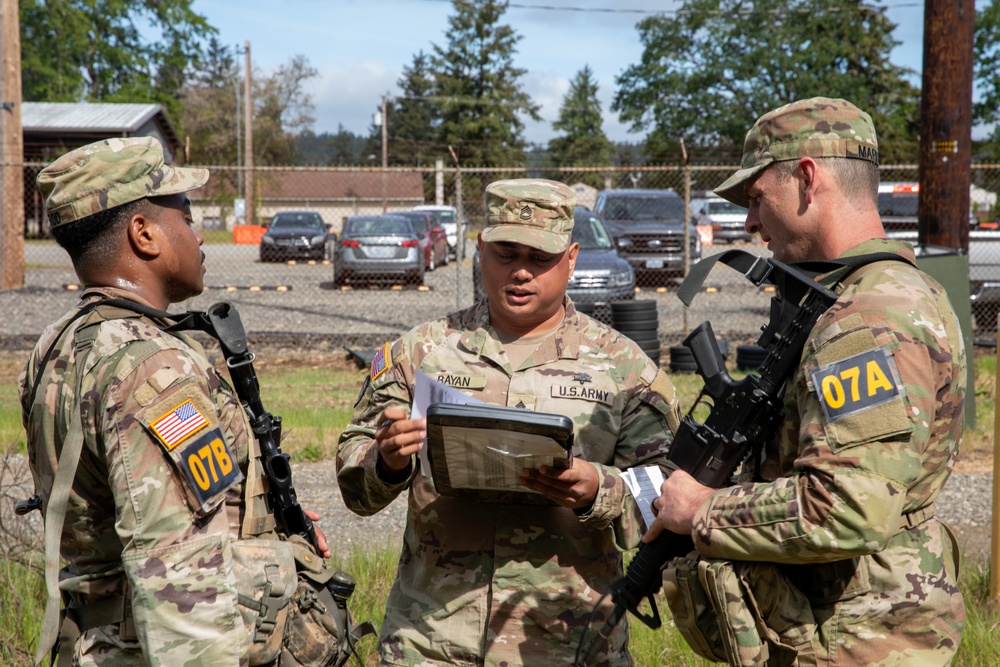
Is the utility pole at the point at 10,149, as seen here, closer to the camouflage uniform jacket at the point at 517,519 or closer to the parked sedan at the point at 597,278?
the parked sedan at the point at 597,278

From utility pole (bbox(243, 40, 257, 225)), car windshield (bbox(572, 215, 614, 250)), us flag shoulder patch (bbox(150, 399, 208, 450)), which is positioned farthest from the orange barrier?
us flag shoulder patch (bbox(150, 399, 208, 450))

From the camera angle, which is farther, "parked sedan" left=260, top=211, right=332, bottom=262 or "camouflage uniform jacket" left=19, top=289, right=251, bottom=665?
"parked sedan" left=260, top=211, right=332, bottom=262

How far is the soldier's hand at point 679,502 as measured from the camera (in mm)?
2242

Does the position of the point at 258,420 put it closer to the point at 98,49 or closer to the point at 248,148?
the point at 248,148

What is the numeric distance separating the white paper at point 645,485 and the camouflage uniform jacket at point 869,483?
1.05 feet

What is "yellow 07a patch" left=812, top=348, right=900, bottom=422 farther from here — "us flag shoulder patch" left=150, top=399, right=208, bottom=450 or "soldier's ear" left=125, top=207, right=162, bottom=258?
"soldier's ear" left=125, top=207, right=162, bottom=258

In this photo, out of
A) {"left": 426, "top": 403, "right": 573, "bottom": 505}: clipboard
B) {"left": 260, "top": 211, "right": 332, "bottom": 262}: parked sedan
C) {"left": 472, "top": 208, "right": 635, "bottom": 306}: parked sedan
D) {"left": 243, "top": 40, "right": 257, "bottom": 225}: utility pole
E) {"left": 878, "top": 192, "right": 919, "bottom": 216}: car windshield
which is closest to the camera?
{"left": 426, "top": 403, "right": 573, "bottom": 505}: clipboard

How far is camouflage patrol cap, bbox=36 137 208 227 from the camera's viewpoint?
223cm

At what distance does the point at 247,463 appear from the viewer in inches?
96.7

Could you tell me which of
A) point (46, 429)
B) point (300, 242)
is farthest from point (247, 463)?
point (300, 242)

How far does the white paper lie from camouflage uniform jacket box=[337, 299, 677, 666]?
1.2 inches

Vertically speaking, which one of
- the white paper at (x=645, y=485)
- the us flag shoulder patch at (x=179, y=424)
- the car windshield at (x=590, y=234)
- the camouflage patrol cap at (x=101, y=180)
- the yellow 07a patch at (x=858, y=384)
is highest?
the camouflage patrol cap at (x=101, y=180)

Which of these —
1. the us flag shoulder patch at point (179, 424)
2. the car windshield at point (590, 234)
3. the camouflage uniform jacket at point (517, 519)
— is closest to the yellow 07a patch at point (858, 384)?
the camouflage uniform jacket at point (517, 519)

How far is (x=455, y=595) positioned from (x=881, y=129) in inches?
1854
